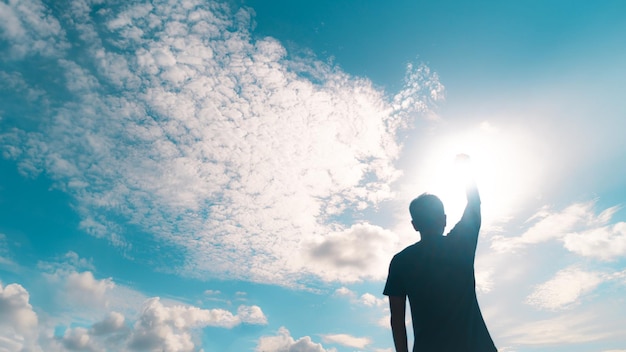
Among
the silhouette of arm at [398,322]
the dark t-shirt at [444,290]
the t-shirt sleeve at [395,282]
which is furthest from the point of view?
the t-shirt sleeve at [395,282]

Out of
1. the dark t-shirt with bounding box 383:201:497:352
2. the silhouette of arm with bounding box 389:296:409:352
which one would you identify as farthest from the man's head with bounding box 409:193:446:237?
the silhouette of arm with bounding box 389:296:409:352

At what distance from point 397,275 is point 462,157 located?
1837mm

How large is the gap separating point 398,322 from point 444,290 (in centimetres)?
71

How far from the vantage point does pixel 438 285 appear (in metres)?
5.02

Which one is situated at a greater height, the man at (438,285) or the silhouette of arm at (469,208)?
the silhouette of arm at (469,208)

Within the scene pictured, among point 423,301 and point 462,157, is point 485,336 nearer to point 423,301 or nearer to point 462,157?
point 423,301

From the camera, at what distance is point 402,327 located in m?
5.25

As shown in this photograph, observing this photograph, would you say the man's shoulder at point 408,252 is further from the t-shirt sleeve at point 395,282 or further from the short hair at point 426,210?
the short hair at point 426,210

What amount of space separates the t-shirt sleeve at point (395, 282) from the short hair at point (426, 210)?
0.55m

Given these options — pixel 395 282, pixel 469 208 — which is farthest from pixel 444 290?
pixel 469 208

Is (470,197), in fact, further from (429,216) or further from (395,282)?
(395,282)

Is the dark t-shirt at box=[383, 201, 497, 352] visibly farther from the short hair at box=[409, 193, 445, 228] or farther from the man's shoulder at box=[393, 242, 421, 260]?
the short hair at box=[409, 193, 445, 228]

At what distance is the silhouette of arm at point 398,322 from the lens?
17.0 feet

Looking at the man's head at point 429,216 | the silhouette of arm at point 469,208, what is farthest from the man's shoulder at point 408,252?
the silhouette of arm at point 469,208
